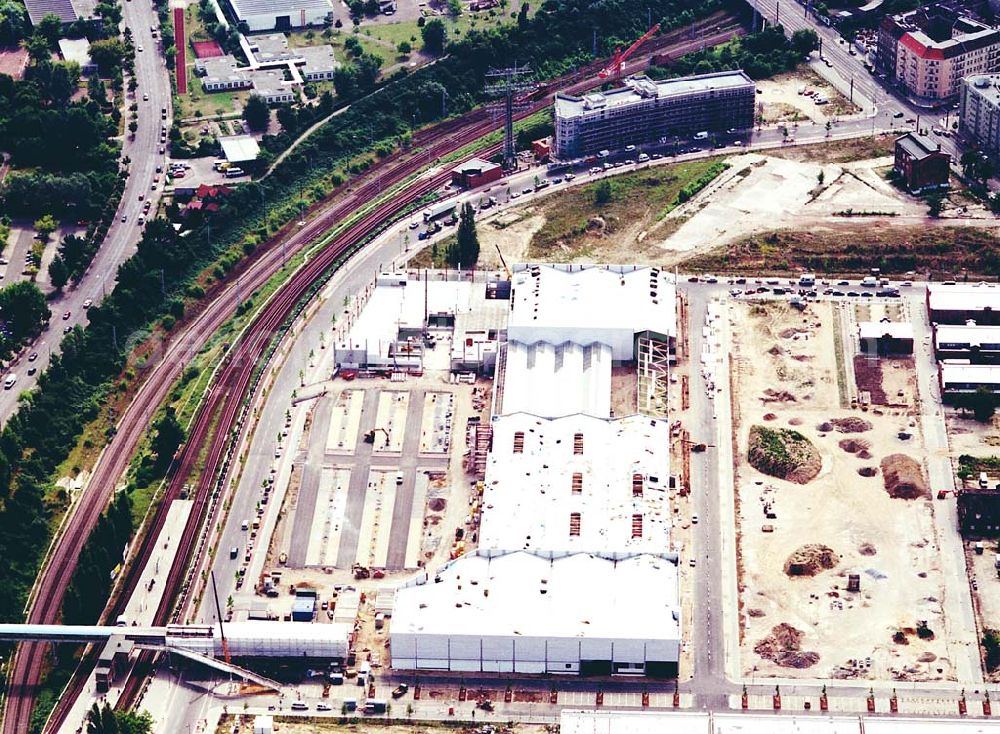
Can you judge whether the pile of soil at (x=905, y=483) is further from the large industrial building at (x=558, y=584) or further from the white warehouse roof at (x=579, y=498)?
the large industrial building at (x=558, y=584)

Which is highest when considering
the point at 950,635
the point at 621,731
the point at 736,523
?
the point at 736,523

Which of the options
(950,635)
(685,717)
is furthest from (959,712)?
(685,717)

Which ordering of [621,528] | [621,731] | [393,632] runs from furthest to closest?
[621,528]
[393,632]
[621,731]

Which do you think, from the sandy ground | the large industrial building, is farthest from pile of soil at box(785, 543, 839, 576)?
the large industrial building

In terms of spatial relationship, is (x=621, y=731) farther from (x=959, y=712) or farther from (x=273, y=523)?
(x=273, y=523)

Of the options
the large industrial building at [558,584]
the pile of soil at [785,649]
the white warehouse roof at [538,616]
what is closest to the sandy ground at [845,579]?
the pile of soil at [785,649]
